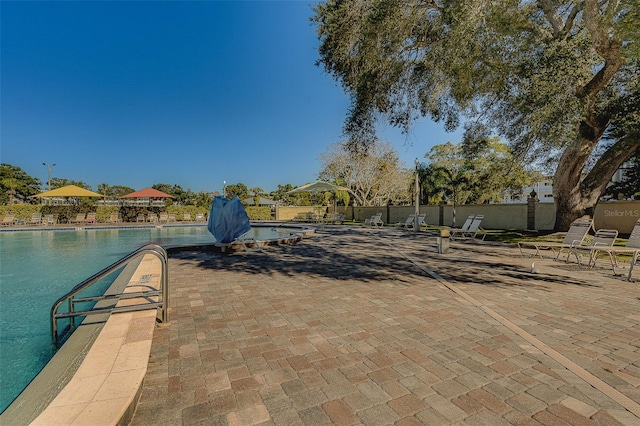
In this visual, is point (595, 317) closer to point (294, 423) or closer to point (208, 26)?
point (294, 423)

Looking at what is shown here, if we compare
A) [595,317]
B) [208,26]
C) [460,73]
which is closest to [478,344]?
[595,317]

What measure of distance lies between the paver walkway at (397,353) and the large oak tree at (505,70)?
249 inches

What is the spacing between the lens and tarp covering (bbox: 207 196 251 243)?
30.4 ft

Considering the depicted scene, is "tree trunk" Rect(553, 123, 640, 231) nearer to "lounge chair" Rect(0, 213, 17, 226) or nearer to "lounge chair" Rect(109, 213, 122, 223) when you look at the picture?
"lounge chair" Rect(109, 213, 122, 223)

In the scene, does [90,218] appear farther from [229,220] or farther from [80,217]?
Answer: [229,220]

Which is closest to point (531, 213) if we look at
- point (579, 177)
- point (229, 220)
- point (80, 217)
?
point (579, 177)

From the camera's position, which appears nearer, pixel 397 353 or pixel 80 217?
pixel 397 353

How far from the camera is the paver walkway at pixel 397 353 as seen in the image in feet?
6.54

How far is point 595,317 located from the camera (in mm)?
3752

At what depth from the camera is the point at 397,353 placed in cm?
281

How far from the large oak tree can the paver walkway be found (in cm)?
632

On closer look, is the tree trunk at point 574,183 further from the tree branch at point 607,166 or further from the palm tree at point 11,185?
the palm tree at point 11,185

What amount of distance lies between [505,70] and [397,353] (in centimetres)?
1203

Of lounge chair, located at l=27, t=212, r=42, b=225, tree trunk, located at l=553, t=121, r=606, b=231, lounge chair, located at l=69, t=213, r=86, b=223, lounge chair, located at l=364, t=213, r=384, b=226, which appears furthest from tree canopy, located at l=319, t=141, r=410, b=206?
lounge chair, located at l=27, t=212, r=42, b=225
